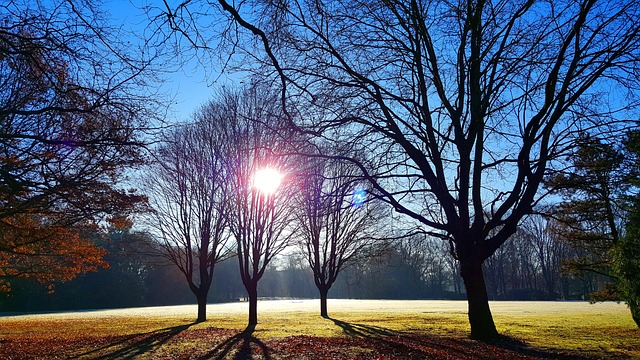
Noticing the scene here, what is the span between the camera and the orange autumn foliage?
41.3ft

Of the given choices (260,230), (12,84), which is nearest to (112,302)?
(260,230)

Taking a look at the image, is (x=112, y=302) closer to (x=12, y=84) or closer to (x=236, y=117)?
(x=236, y=117)

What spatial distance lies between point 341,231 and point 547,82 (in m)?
18.3

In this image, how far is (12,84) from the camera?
943 cm

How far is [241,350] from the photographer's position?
11.2 m

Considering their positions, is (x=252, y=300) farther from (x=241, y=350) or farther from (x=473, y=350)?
(x=473, y=350)

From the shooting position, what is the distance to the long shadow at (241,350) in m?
10.1

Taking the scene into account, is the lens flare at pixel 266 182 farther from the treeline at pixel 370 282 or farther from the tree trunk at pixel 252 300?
the treeline at pixel 370 282

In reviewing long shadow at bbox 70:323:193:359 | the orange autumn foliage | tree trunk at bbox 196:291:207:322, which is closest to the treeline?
tree trunk at bbox 196:291:207:322

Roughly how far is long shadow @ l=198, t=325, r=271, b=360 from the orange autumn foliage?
5.58 m

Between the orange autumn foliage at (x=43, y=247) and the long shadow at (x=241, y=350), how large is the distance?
558 cm

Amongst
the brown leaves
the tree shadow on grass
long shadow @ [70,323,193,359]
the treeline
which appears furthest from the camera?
the treeline

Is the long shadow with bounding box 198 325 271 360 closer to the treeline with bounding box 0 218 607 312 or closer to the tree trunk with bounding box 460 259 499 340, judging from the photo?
the tree trunk with bounding box 460 259 499 340

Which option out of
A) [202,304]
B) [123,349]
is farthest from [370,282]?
[123,349]
